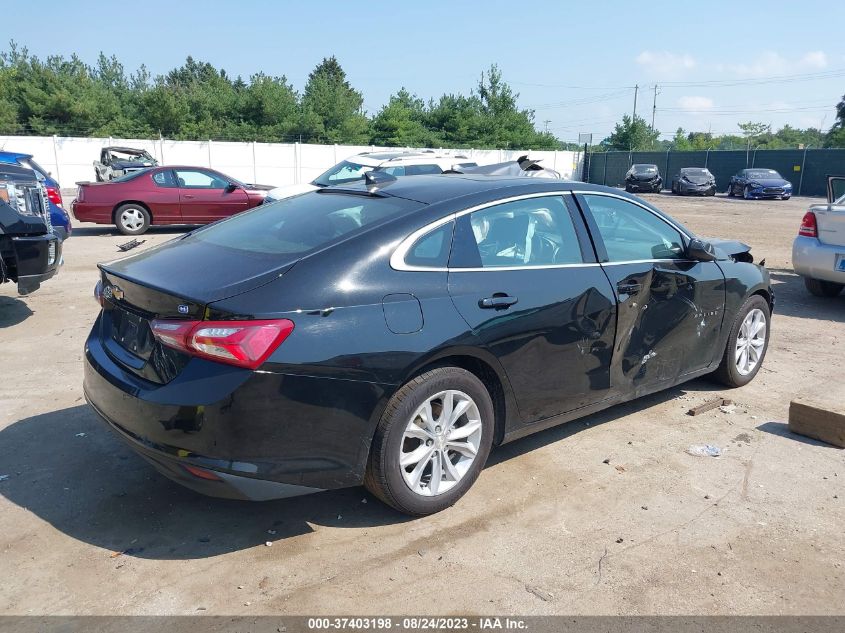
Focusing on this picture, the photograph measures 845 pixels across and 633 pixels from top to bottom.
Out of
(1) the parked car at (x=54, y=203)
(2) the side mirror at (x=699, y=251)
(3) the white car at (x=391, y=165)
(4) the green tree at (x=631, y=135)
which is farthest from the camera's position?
(4) the green tree at (x=631, y=135)

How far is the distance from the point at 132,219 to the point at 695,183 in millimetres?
27993

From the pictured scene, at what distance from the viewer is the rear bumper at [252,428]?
3027mm

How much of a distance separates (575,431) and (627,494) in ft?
2.99

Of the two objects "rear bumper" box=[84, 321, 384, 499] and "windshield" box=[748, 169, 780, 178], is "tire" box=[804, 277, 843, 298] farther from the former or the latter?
"windshield" box=[748, 169, 780, 178]

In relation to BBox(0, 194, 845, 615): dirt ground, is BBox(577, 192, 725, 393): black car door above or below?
above

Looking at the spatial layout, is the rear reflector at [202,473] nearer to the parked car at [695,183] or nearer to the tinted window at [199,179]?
the tinted window at [199,179]

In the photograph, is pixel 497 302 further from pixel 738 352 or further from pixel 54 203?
pixel 54 203

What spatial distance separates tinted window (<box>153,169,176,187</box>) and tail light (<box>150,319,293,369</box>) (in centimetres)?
1322

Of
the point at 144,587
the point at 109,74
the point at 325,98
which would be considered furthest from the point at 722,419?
the point at 109,74

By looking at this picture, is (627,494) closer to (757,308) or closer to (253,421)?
(253,421)

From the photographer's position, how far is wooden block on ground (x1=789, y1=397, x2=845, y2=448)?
4633 mm

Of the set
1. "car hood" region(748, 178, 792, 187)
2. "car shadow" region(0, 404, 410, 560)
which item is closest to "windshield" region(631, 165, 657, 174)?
"car hood" region(748, 178, 792, 187)

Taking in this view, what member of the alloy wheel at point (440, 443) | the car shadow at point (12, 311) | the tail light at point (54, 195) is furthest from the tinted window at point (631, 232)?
the tail light at point (54, 195)

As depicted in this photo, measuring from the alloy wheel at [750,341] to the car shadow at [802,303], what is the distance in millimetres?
3019
